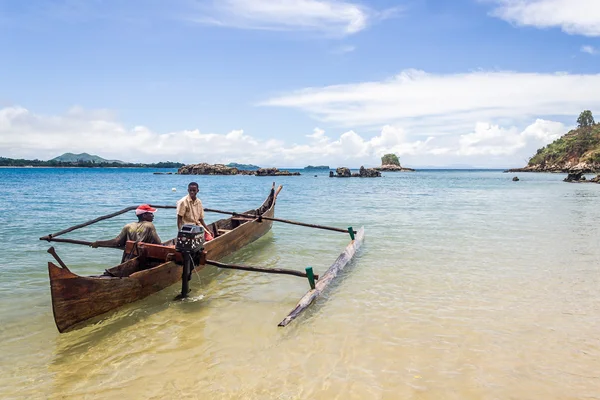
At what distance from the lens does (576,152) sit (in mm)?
109625

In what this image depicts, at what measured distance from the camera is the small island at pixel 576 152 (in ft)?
303

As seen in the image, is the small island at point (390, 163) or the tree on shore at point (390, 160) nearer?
the small island at point (390, 163)

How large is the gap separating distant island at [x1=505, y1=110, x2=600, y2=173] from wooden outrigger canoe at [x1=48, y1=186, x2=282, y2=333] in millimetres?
105852

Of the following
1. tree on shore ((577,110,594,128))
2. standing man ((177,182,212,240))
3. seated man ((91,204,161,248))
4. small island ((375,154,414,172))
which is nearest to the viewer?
seated man ((91,204,161,248))

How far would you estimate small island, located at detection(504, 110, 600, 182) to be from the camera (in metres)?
92.5

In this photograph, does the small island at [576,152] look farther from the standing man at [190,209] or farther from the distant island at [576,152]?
the standing man at [190,209]

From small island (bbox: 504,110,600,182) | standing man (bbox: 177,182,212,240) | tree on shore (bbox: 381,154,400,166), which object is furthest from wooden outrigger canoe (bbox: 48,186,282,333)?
tree on shore (bbox: 381,154,400,166)

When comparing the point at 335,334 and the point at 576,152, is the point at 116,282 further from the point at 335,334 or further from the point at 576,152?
the point at 576,152

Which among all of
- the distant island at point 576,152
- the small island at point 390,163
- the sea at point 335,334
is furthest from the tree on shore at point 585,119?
the sea at point 335,334

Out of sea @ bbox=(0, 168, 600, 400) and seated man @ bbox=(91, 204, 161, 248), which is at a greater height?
seated man @ bbox=(91, 204, 161, 248)

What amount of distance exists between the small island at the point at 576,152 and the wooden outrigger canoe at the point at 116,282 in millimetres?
104960

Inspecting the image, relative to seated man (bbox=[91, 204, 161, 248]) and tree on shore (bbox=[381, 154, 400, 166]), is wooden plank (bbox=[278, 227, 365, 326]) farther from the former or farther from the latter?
tree on shore (bbox=[381, 154, 400, 166])

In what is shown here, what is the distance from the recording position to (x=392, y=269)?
10094 millimetres

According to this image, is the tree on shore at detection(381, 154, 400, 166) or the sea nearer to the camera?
the sea
